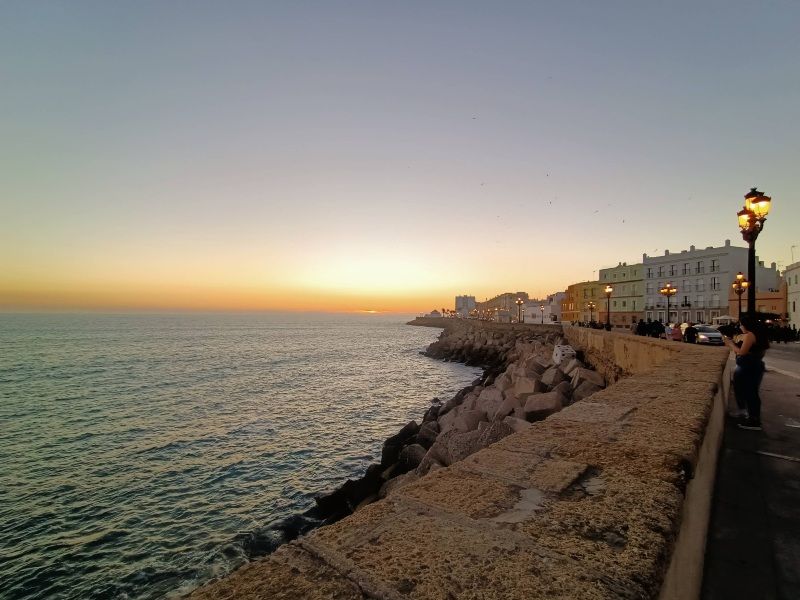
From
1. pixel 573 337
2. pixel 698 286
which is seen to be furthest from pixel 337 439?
pixel 698 286

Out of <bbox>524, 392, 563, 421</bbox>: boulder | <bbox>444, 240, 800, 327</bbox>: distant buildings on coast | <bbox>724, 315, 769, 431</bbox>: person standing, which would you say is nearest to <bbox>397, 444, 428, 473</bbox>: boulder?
<bbox>524, 392, 563, 421</bbox>: boulder

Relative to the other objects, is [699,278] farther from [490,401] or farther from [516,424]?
[516,424]

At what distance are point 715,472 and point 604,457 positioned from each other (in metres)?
1.88

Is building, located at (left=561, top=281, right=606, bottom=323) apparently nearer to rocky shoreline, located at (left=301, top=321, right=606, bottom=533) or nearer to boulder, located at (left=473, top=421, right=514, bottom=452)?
rocky shoreline, located at (left=301, top=321, right=606, bottom=533)

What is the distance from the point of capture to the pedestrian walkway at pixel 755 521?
2.14m

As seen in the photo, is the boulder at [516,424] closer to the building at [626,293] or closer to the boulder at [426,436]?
the boulder at [426,436]

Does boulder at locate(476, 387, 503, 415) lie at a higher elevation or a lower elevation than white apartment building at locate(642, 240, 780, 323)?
lower

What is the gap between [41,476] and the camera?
36.0 feet

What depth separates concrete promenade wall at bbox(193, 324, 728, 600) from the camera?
1272mm

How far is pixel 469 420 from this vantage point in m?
10.8

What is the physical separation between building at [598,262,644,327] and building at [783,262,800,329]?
23.5 metres

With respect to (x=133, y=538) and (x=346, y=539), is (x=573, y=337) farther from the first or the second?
(x=346, y=539)

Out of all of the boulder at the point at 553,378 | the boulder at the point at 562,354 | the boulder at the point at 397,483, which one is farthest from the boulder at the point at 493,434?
the boulder at the point at 562,354

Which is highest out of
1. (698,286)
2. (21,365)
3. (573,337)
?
(698,286)
